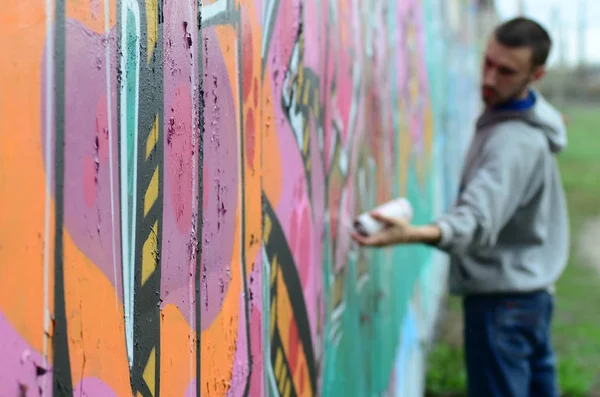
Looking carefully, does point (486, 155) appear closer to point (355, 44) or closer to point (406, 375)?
point (355, 44)

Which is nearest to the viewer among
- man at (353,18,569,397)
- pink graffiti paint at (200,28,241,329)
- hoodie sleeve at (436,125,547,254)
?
pink graffiti paint at (200,28,241,329)

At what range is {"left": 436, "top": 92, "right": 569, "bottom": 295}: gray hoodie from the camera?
2895 millimetres

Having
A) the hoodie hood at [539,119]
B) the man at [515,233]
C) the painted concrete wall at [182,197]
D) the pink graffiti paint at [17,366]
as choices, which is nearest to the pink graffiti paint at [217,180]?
the painted concrete wall at [182,197]

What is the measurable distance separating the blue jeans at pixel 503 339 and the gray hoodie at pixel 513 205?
0.19 ft

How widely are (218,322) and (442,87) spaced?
18.2 ft

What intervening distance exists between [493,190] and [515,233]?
0.40 m

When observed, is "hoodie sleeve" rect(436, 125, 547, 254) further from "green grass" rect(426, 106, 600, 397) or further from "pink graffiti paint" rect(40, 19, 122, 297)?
"green grass" rect(426, 106, 600, 397)

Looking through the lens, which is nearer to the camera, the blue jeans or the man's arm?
the man's arm

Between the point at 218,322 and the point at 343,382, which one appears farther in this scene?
the point at 343,382

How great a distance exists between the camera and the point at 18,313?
85 centimetres

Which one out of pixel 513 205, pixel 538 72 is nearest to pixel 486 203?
pixel 513 205

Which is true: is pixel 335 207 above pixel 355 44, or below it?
below

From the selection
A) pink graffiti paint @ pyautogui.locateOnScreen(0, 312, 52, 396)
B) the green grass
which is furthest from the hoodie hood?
pink graffiti paint @ pyautogui.locateOnScreen(0, 312, 52, 396)

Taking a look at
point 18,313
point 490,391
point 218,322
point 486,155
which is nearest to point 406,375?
point 490,391
